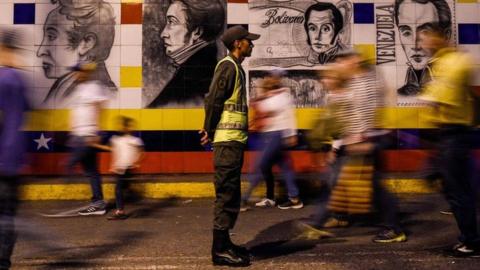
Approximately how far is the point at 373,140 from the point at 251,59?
4.34 m

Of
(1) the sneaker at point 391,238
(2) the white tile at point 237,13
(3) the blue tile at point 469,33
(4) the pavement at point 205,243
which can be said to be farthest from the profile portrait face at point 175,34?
(1) the sneaker at point 391,238

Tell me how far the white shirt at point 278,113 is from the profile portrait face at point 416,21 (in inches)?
126

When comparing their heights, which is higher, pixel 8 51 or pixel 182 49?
pixel 182 49

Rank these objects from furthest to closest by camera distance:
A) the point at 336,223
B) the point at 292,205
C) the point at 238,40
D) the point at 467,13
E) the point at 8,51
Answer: the point at 467,13
the point at 292,205
the point at 336,223
the point at 238,40
the point at 8,51

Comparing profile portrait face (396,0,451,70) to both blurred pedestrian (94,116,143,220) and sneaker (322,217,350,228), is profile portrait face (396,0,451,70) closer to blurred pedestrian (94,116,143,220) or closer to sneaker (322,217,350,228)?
sneaker (322,217,350,228)

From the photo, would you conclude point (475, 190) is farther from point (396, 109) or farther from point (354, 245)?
point (396, 109)

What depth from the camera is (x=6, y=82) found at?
3.51 m

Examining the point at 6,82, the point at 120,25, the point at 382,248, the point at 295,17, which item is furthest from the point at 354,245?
the point at 120,25

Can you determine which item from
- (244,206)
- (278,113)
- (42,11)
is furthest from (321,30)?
(42,11)

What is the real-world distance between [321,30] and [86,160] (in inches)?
174

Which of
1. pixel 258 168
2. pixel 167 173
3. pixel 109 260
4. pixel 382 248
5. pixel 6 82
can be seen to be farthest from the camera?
pixel 167 173

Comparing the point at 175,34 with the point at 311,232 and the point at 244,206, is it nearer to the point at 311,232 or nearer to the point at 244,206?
the point at 244,206

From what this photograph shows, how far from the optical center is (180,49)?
8281mm

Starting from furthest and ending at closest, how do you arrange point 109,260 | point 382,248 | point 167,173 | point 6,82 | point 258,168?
1. point 167,173
2. point 258,168
3. point 382,248
4. point 109,260
5. point 6,82
